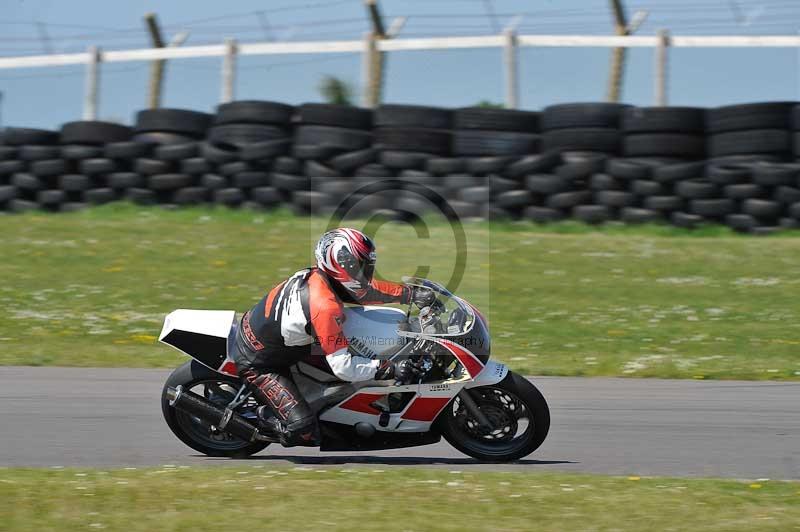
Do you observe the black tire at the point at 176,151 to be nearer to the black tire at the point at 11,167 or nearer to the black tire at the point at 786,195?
the black tire at the point at 11,167

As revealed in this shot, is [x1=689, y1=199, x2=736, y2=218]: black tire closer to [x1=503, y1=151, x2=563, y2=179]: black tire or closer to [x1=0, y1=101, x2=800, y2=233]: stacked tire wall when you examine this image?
[x1=0, y1=101, x2=800, y2=233]: stacked tire wall

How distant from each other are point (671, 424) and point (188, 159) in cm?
1032

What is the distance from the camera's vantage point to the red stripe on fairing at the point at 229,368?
267 inches

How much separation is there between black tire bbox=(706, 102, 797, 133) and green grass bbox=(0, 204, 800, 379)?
1.41 m

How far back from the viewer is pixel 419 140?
1544 cm

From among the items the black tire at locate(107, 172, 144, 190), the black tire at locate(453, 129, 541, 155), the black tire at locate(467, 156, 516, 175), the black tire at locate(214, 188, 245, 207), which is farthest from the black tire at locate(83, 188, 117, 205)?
the black tire at locate(467, 156, 516, 175)

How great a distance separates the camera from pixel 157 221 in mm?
16391

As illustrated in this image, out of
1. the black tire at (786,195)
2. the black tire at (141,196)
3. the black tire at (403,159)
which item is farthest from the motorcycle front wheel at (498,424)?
the black tire at (141,196)

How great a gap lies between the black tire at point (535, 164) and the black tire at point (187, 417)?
905 cm

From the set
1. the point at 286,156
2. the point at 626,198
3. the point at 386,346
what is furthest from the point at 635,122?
the point at 386,346

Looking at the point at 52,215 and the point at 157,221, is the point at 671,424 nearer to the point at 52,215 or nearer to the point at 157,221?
the point at 157,221

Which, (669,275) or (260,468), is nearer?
(260,468)

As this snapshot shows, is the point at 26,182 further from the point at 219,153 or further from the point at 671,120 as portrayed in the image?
the point at 671,120

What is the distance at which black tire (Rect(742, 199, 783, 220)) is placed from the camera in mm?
15062
